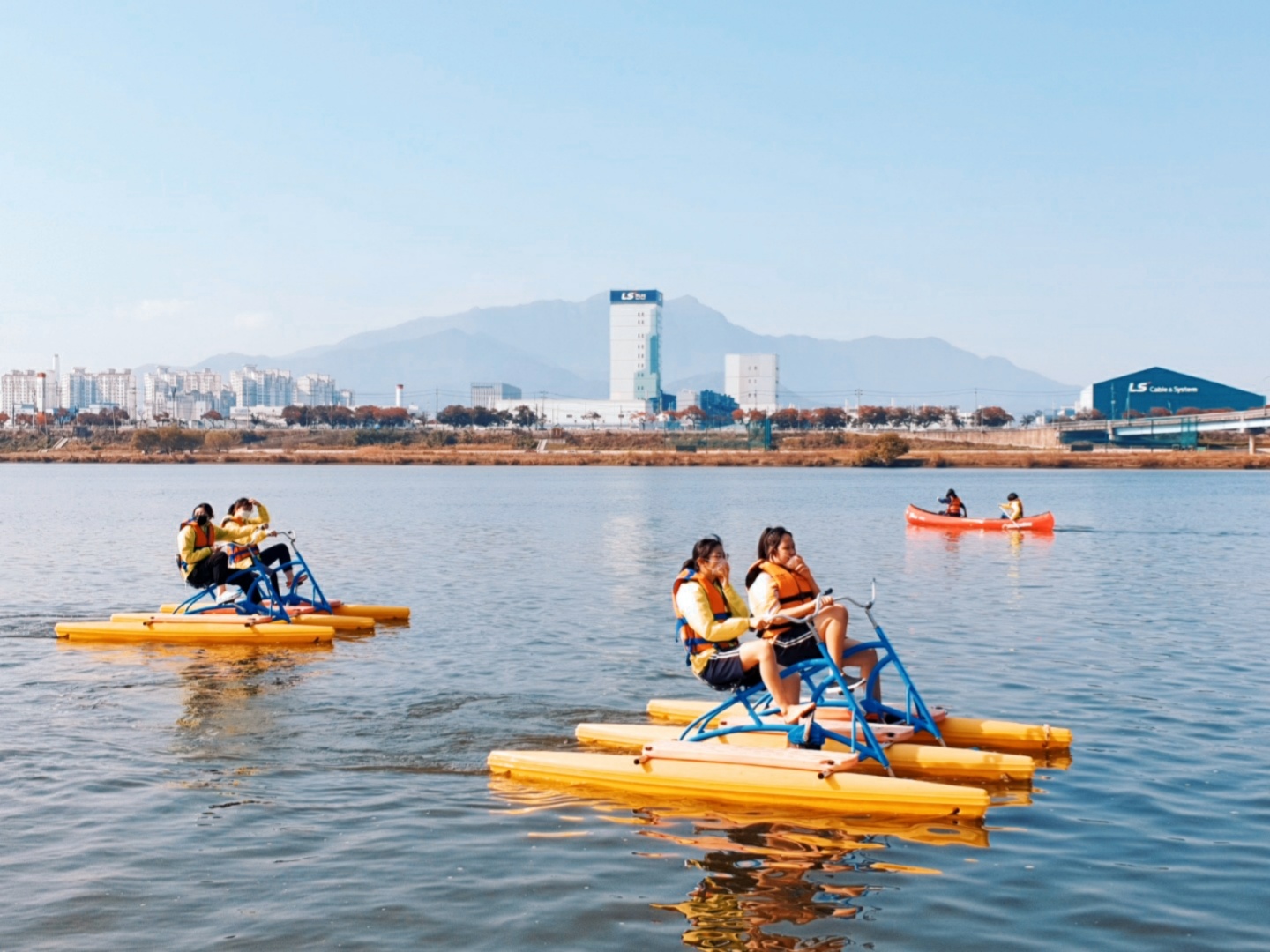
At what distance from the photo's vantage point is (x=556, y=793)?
503 inches

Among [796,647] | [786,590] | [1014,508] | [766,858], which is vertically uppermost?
[786,590]

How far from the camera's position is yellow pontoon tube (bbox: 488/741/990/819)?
1176cm

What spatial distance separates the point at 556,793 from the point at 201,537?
1116cm

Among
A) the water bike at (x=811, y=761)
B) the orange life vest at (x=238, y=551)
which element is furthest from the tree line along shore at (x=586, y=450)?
the water bike at (x=811, y=761)

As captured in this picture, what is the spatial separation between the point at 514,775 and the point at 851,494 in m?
68.2

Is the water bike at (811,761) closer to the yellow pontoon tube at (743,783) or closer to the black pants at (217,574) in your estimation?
the yellow pontoon tube at (743,783)

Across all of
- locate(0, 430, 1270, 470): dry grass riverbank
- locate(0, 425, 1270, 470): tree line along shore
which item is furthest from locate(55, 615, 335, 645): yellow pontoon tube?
locate(0, 425, 1270, 470): tree line along shore

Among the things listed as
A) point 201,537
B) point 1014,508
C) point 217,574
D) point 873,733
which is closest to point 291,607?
point 217,574

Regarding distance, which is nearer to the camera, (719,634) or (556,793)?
(719,634)

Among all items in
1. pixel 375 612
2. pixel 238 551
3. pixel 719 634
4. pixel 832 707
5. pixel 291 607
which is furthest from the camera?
pixel 375 612

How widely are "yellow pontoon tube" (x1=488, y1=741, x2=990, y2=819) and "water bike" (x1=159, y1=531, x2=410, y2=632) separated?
9350 millimetres

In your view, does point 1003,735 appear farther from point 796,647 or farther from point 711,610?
point 711,610

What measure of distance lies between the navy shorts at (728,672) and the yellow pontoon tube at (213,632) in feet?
34.2

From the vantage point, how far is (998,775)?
1293 centimetres
